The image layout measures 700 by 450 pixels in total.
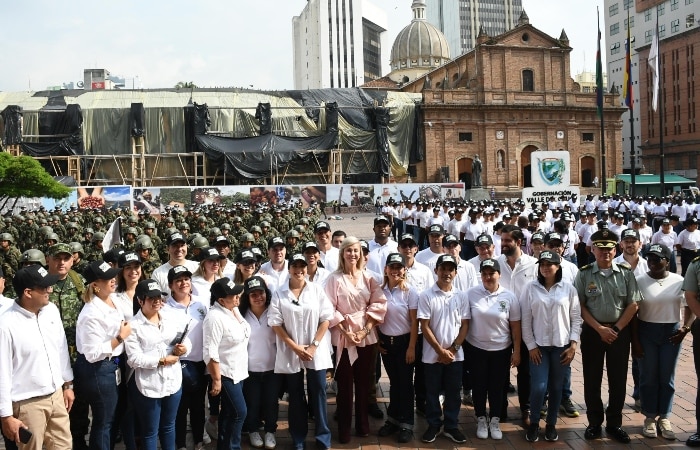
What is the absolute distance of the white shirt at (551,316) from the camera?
18.0ft

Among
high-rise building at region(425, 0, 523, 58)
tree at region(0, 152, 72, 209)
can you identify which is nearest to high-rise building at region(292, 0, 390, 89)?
high-rise building at region(425, 0, 523, 58)

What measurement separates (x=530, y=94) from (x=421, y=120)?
9132mm

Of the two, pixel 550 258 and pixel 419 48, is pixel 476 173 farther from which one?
pixel 550 258

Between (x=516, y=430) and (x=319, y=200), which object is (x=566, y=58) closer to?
(x=319, y=200)

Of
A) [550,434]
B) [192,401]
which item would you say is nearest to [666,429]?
[550,434]

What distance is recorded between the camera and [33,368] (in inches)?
162

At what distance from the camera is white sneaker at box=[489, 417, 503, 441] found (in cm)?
561

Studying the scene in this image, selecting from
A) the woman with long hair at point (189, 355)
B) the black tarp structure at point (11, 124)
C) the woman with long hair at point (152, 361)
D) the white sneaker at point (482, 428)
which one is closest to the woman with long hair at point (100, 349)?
the woman with long hair at point (152, 361)

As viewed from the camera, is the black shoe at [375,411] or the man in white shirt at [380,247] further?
the man in white shirt at [380,247]

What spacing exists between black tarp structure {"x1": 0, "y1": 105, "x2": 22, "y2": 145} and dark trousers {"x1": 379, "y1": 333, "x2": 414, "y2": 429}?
1638 inches

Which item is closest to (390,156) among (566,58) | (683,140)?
(566,58)

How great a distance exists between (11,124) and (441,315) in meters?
42.4

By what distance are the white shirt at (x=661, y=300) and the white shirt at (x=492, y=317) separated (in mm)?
1138

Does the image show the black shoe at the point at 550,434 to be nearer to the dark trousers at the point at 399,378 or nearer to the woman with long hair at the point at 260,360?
the dark trousers at the point at 399,378
